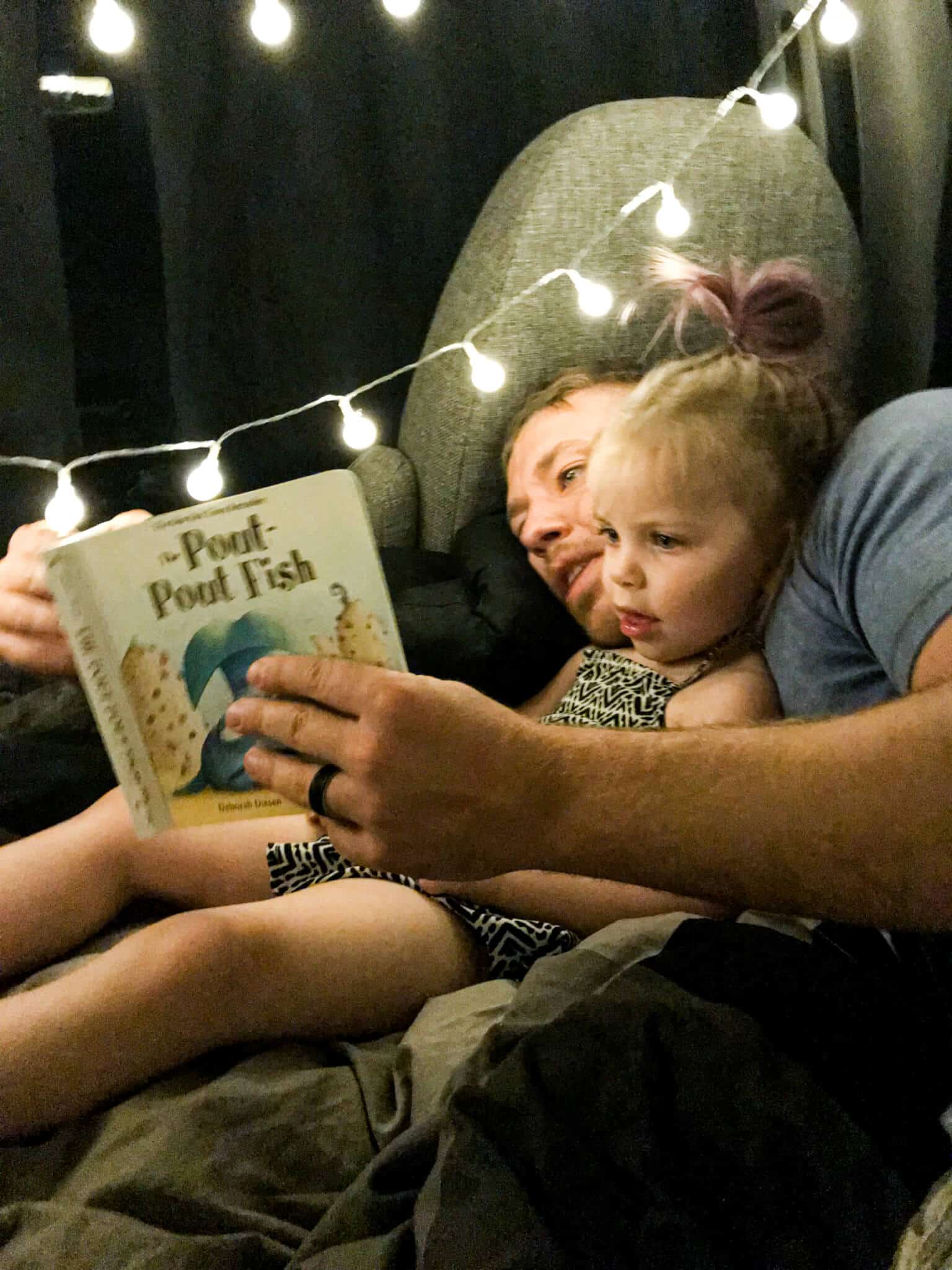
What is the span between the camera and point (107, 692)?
0.87 metres

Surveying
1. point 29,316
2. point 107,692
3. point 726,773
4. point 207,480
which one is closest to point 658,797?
point 726,773

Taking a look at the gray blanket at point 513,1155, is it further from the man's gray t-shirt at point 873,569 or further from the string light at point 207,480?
the string light at point 207,480

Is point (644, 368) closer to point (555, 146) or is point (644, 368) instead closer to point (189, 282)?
point (555, 146)

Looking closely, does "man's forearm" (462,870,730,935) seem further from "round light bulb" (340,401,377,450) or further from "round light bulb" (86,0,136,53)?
"round light bulb" (86,0,136,53)

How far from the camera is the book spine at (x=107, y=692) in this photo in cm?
84

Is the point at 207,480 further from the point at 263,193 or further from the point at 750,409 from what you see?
the point at 750,409

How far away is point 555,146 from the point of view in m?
1.41

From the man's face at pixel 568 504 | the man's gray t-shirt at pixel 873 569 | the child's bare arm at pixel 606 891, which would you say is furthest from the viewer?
the man's face at pixel 568 504

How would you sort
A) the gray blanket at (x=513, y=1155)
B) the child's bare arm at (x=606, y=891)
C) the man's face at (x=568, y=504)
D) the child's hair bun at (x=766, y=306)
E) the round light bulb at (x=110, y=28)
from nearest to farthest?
1. the gray blanket at (x=513, y=1155)
2. the child's bare arm at (x=606, y=891)
3. the child's hair bun at (x=766, y=306)
4. the man's face at (x=568, y=504)
5. the round light bulb at (x=110, y=28)

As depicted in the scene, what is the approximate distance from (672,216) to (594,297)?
0.49 feet

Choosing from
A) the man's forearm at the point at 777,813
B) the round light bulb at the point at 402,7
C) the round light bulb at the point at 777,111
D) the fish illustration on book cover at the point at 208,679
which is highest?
the round light bulb at the point at 402,7

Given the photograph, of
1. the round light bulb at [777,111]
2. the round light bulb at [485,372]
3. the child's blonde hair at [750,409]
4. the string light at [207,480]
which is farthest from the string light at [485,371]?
the round light bulb at [777,111]

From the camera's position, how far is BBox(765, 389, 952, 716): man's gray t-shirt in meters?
0.77

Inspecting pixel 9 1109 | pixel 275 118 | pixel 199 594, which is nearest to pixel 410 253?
pixel 275 118
